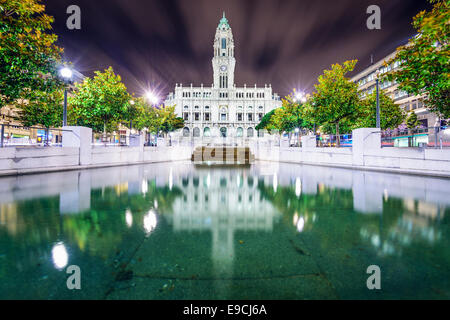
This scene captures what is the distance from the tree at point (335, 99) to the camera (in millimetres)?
18516

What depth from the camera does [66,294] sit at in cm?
198

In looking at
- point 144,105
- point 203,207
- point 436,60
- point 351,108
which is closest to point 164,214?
point 203,207

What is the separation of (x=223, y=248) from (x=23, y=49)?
11.2 m

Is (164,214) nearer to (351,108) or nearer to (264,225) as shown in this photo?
(264,225)

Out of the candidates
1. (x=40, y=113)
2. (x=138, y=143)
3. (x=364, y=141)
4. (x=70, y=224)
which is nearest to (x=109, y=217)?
(x=70, y=224)

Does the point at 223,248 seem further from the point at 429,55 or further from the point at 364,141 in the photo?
the point at 364,141

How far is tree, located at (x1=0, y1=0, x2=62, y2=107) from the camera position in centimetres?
781

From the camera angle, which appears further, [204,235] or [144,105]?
[144,105]

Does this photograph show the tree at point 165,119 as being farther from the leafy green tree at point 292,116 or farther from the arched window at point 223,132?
the arched window at point 223,132

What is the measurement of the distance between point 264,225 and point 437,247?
250 centimetres

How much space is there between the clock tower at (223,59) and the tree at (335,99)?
71.6m

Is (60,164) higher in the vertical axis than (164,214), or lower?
higher

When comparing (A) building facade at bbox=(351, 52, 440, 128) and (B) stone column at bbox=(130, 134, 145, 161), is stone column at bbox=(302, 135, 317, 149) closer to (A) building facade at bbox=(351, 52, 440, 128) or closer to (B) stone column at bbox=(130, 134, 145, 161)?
(A) building facade at bbox=(351, 52, 440, 128)
